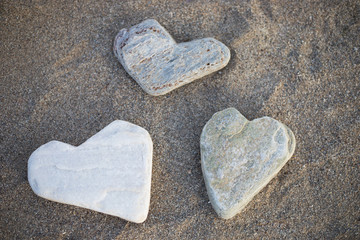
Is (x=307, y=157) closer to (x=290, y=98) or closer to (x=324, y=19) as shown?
(x=290, y=98)

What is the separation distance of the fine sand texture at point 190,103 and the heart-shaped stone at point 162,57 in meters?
0.09

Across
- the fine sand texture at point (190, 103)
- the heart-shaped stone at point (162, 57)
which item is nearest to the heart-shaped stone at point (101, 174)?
the fine sand texture at point (190, 103)

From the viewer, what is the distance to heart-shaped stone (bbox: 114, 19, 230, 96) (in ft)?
6.72

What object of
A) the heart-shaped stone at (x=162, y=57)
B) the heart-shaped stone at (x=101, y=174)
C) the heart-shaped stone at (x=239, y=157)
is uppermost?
the heart-shaped stone at (x=162, y=57)

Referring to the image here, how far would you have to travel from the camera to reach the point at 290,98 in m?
2.10

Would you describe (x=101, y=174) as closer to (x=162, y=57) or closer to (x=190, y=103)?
(x=190, y=103)

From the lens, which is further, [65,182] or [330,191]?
[330,191]

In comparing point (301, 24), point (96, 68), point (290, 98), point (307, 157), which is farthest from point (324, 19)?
point (96, 68)

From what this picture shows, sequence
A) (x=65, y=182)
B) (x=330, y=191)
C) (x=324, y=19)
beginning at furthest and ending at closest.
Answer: (x=324, y=19), (x=330, y=191), (x=65, y=182)

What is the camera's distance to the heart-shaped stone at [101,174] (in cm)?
189

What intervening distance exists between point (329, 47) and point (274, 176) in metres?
0.90

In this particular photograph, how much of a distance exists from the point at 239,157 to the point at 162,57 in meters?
0.76

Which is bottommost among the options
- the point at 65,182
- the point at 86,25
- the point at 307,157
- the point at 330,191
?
the point at 330,191

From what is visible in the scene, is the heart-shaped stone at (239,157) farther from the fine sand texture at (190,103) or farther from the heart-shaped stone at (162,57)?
the heart-shaped stone at (162,57)
